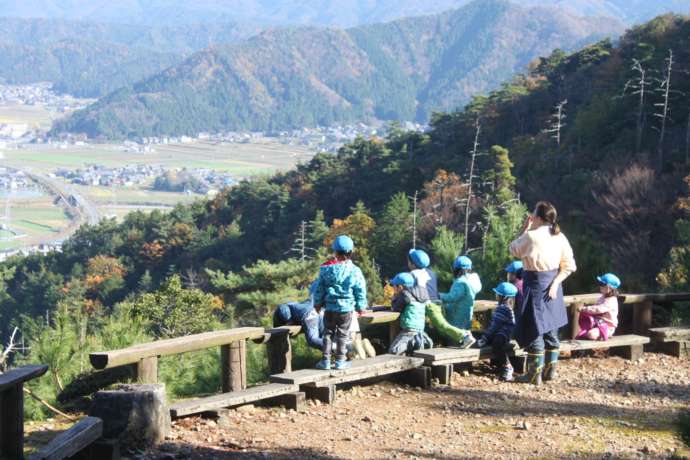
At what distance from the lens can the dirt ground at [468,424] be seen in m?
4.56

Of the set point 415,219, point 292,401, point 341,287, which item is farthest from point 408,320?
point 415,219

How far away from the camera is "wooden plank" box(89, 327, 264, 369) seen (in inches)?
183

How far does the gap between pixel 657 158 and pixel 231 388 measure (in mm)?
33816

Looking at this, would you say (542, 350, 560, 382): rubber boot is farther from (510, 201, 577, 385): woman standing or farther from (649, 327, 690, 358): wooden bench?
(649, 327, 690, 358): wooden bench

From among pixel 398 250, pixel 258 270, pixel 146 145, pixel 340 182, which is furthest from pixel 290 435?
pixel 146 145

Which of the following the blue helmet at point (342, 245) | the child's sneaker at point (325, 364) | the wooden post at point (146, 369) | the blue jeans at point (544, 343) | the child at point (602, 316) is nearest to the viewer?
the wooden post at point (146, 369)

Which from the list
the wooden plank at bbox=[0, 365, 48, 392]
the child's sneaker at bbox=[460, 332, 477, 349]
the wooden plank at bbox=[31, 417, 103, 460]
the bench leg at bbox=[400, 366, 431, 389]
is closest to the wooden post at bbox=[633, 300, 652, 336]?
the child's sneaker at bbox=[460, 332, 477, 349]

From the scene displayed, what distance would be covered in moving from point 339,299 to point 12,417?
7.12 ft

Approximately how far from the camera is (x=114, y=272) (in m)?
58.1

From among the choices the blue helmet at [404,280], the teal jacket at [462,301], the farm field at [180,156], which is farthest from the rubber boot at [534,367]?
the farm field at [180,156]

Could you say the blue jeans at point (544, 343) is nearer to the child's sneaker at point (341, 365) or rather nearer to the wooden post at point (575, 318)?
the wooden post at point (575, 318)

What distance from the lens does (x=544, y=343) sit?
5.94m

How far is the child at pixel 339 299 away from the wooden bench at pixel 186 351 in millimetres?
389

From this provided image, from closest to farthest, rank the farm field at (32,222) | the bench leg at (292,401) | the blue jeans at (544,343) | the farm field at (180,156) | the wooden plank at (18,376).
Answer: the wooden plank at (18,376) → the bench leg at (292,401) → the blue jeans at (544,343) → the farm field at (32,222) → the farm field at (180,156)
